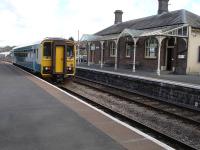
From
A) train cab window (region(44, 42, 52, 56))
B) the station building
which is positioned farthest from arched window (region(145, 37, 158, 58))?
train cab window (region(44, 42, 52, 56))

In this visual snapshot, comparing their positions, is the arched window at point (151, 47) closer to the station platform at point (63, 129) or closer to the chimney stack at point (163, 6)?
the chimney stack at point (163, 6)

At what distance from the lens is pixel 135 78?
1909 cm

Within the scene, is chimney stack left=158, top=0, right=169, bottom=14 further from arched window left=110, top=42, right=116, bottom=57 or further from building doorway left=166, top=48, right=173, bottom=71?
building doorway left=166, top=48, right=173, bottom=71

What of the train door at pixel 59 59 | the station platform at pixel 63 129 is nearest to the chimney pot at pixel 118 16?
the train door at pixel 59 59

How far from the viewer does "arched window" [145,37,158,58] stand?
98.1 ft

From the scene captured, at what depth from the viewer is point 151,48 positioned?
30.6 m

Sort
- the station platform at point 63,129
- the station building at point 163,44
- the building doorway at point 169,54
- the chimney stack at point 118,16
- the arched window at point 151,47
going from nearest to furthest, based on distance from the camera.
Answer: the station platform at point 63,129 < the station building at point 163,44 < the building doorway at point 169,54 < the arched window at point 151,47 < the chimney stack at point 118,16

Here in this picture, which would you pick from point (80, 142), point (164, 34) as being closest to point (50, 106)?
point (80, 142)

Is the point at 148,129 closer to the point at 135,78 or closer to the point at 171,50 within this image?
the point at 135,78

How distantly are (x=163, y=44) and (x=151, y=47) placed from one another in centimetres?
143

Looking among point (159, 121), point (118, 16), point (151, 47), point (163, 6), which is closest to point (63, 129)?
point (159, 121)

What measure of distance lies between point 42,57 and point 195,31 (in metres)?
12.5

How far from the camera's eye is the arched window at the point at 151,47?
98.1 feet

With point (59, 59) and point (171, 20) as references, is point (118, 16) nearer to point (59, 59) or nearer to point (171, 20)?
point (171, 20)
